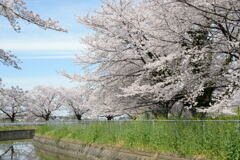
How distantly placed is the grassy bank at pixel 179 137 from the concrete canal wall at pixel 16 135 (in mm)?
23421

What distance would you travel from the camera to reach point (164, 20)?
41.1 feet

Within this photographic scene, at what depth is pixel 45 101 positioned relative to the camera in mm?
49844

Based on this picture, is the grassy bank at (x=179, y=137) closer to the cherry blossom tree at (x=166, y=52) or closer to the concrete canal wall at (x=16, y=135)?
the cherry blossom tree at (x=166, y=52)

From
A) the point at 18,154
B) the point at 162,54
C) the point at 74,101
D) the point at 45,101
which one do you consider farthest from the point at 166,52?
the point at 45,101

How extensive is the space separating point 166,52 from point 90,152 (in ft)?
20.5

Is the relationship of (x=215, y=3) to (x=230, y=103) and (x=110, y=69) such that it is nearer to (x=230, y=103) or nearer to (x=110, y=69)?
(x=230, y=103)

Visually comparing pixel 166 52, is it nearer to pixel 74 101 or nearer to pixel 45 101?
pixel 74 101

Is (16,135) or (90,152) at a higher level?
(90,152)

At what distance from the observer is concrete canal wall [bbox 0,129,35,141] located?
37356 millimetres

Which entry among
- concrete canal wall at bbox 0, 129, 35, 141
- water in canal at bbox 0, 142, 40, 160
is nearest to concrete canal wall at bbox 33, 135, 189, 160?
water in canal at bbox 0, 142, 40, 160

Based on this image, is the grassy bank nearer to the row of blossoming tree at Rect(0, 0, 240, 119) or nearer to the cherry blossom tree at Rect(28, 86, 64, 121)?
the row of blossoming tree at Rect(0, 0, 240, 119)

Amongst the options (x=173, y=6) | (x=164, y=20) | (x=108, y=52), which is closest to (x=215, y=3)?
(x=173, y=6)

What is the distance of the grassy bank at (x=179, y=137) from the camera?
9031 millimetres

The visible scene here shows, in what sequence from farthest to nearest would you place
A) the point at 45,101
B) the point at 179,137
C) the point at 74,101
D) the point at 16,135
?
the point at 45,101 < the point at 74,101 < the point at 16,135 < the point at 179,137
